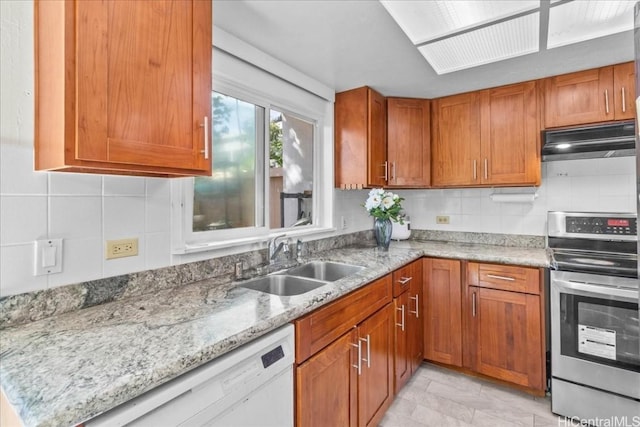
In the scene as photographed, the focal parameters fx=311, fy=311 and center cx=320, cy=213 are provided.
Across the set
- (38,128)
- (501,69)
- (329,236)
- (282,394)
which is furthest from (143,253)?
(501,69)

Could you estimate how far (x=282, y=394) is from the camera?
3.61ft

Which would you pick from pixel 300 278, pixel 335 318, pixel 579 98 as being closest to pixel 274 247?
pixel 300 278

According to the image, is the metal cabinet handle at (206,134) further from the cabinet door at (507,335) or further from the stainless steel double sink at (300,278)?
the cabinet door at (507,335)

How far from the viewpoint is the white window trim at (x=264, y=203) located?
58.9 inches

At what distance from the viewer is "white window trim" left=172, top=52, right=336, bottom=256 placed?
1.50m

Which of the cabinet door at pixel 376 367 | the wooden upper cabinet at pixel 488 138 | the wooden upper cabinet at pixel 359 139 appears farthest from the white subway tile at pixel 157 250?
the wooden upper cabinet at pixel 488 138

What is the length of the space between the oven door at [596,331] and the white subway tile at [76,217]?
2.48 metres

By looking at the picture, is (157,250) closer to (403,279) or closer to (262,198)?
(262,198)

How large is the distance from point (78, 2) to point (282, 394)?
1.35 meters

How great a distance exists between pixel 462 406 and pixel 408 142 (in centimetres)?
201

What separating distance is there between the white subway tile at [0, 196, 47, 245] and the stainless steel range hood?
2872 mm

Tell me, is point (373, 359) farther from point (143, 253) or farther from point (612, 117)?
point (612, 117)

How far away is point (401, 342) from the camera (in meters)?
2.05

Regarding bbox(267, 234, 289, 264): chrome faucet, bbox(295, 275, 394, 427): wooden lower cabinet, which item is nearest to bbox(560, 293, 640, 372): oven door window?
bbox(295, 275, 394, 427): wooden lower cabinet
